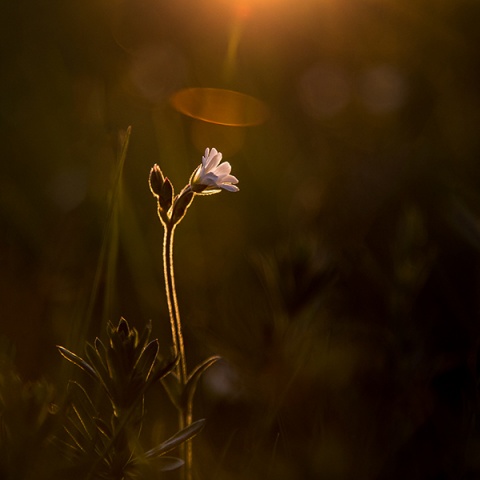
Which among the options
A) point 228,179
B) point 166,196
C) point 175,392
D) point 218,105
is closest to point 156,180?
point 166,196

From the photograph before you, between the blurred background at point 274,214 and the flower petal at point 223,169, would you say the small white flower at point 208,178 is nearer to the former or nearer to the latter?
the flower petal at point 223,169

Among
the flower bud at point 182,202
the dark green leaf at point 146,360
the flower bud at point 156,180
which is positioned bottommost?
the dark green leaf at point 146,360

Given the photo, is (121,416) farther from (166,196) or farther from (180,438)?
(166,196)

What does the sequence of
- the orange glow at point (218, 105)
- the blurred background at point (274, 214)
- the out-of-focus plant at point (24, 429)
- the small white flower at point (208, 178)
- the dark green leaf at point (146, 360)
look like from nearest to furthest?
the out-of-focus plant at point (24, 429)
the dark green leaf at point (146, 360)
the blurred background at point (274, 214)
the small white flower at point (208, 178)
the orange glow at point (218, 105)

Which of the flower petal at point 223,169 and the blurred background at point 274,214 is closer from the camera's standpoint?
the blurred background at point 274,214

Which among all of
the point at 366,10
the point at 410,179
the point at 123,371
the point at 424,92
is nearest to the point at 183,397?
the point at 123,371

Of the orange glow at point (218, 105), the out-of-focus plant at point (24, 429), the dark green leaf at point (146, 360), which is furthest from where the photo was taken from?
the orange glow at point (218, 105)

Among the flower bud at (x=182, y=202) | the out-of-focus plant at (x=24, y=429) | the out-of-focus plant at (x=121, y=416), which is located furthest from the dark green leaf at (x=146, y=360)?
the flower bud at (x=182, y=202)
